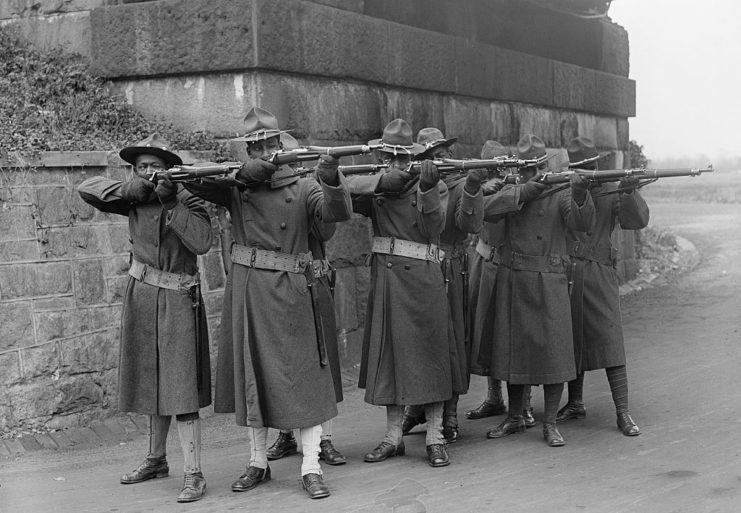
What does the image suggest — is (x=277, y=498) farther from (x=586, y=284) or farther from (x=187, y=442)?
(x=586, y=284)

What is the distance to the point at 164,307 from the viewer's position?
6.62m

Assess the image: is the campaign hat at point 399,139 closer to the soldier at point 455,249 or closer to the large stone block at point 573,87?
the soldier at point 455,249

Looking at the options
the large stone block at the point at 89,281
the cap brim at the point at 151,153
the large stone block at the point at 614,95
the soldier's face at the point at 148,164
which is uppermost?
the large stone block at the point at 614,95

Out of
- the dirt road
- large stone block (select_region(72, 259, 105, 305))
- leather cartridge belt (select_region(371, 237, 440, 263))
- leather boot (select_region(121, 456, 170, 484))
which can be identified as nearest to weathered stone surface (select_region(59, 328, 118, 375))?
large stone block (select_region(72, 259, 105, 305))

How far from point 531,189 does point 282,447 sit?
7.91ft

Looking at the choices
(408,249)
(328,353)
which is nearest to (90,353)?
(328,353)

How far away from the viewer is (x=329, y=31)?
1041 cm

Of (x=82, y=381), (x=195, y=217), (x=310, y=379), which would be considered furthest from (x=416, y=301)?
(x=82, y=381)

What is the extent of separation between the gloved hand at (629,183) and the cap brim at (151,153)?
125 inches

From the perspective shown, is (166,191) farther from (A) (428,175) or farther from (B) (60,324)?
(B) (60,324)

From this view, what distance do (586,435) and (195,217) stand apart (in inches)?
128

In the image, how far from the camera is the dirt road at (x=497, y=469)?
245 inches

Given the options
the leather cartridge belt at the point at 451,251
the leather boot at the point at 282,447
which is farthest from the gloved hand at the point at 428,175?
the leather boot at the point at 282,447

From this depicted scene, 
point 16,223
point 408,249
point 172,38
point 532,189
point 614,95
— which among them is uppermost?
point 172,38
